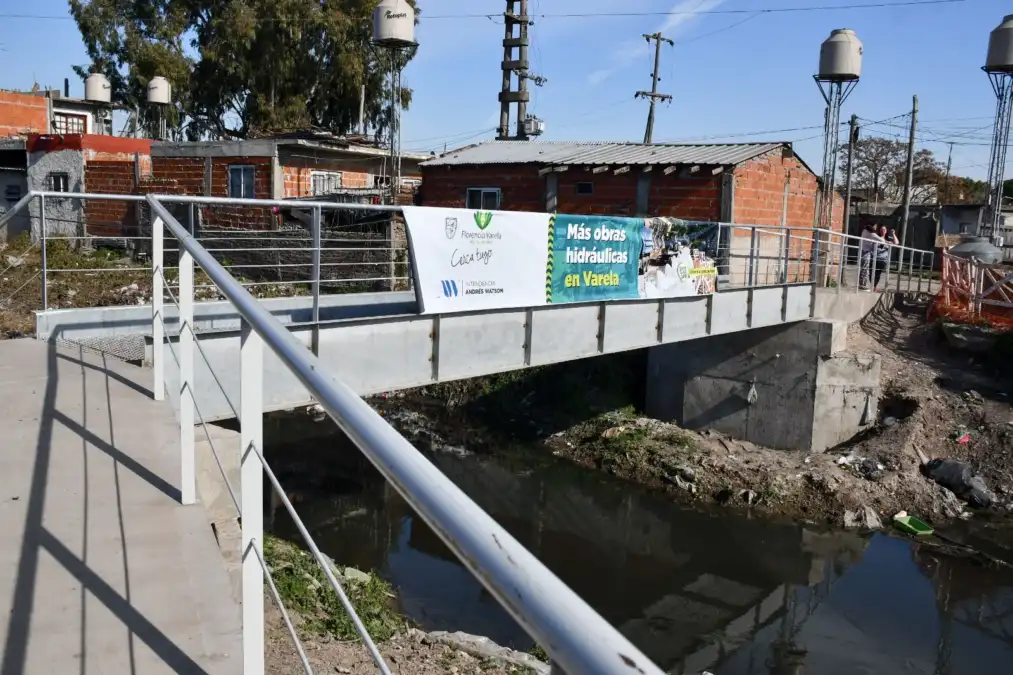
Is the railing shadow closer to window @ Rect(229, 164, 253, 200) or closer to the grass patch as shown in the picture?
the grass patch

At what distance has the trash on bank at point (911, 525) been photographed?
13.9 metres

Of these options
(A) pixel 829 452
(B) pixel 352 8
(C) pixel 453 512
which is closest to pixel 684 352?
(A) pixel 829 452

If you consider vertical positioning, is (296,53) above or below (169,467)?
above

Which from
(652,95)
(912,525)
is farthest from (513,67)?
(912,525)

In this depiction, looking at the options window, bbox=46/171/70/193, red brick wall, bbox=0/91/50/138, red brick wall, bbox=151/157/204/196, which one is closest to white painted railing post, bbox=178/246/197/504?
red brick wall, bbox=151/157/204/196

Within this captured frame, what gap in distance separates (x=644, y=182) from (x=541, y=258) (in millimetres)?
13324

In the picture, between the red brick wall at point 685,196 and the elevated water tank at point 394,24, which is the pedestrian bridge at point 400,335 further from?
the elevated water tank at point 394,24

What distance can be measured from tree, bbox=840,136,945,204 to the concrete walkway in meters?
54.9

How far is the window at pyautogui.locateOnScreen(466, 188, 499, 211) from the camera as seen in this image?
24.9 meters

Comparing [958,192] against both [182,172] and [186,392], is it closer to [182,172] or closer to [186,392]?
[182,172]

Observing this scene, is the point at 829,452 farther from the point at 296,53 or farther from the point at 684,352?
the point at 296,53

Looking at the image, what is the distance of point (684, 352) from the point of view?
732 inches

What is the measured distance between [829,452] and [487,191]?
12770 millimetres

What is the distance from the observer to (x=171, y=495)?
13.1ft
